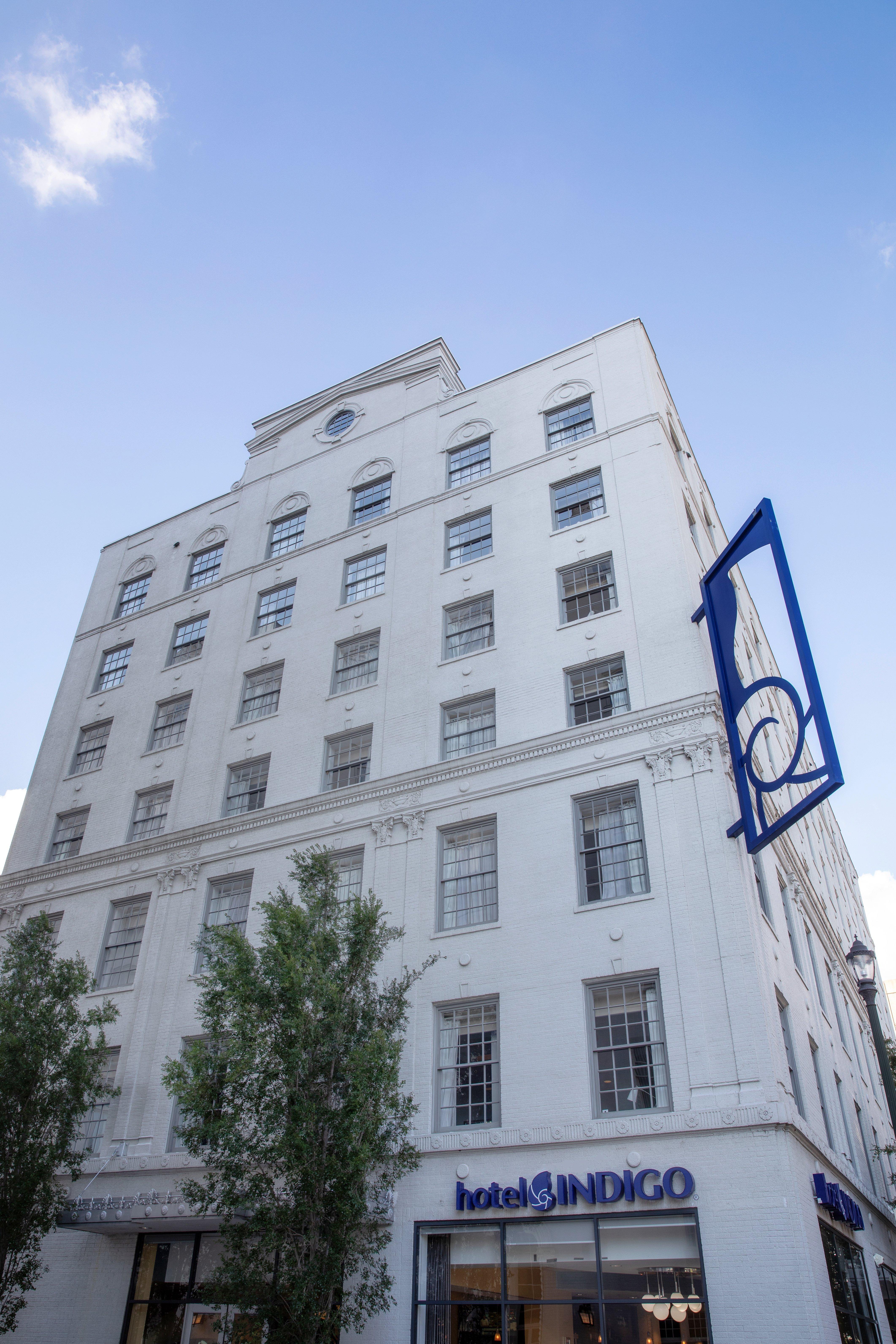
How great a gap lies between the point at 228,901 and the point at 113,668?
1271 centimetres

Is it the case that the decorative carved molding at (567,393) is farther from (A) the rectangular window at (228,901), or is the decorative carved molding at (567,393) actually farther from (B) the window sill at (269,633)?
(A) the rectangular window at (228,901)

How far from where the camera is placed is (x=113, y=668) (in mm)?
34500

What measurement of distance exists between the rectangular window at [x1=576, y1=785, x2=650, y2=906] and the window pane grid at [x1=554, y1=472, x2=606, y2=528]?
8229mm

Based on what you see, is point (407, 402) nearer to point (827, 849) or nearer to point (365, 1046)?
point (365, 1046)

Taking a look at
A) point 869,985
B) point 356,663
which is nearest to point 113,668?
point 356,663

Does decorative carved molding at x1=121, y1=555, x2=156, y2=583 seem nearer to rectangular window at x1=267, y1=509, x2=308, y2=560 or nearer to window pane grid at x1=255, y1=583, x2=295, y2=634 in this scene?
rectangular window at x1=267, y1=509, x2=308, y2=560

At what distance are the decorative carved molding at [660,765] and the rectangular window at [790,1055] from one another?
4959mm

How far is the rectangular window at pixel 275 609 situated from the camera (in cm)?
3062

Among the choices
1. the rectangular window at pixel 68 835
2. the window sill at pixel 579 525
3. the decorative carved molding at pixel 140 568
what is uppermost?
the decorative carved molding at pixel 140 568

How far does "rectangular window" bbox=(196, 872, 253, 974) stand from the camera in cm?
2464

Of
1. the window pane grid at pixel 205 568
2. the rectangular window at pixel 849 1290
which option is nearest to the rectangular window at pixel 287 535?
the window pane grid at pixel 205 568

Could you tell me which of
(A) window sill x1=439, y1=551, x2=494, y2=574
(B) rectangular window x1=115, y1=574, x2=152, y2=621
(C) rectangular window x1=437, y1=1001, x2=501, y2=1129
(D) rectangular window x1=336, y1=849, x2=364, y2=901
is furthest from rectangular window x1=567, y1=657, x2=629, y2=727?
(B) rectangular window x1=115, y1=574, x2=152, y2=621

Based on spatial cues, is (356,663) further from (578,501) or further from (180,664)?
(180,664)

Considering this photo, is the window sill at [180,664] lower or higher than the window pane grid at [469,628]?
higher
